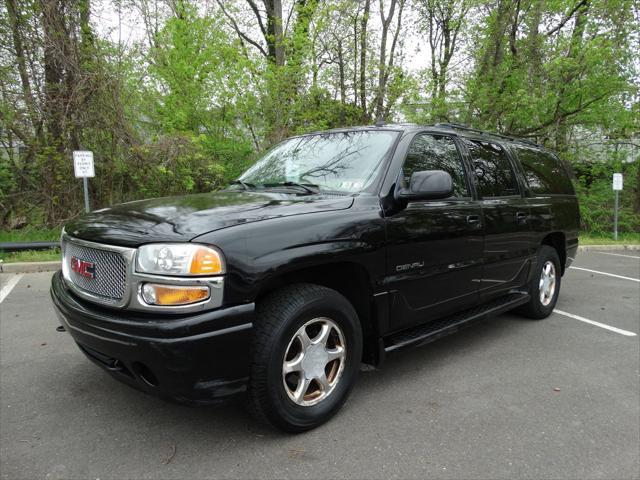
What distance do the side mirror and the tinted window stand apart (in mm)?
2044

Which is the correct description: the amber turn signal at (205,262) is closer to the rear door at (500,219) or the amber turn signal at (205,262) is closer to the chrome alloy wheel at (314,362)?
the chrome alloy wheel at (314,362)

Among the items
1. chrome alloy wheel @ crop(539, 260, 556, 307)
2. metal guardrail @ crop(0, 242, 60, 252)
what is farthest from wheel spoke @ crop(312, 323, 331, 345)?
metal guardrail @ crop(0, 242, 60, 252)

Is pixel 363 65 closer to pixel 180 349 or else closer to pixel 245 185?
pixel 245 185

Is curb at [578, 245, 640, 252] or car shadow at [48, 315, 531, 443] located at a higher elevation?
car shadow at [48, 315, 531, 443]

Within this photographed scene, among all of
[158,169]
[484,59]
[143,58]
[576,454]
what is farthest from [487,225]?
[484,59]

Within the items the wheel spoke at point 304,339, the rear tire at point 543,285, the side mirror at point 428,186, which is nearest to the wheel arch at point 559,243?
the rear tire at point 543,285

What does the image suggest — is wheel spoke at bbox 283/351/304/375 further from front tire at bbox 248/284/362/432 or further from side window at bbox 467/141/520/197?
side window at bbox 467/141/520/197

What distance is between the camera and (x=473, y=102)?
15.2 metres

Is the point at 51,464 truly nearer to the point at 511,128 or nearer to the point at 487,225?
the point at 487,225

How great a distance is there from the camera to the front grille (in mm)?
2227

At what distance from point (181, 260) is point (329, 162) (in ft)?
5.08

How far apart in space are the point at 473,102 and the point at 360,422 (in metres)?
14.7

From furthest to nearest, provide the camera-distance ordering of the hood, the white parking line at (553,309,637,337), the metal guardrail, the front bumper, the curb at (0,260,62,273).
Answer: the metal guardrail, the curb at (0,260,62,273), the white parking line at (553,309,637,337), the hood, the front bumper

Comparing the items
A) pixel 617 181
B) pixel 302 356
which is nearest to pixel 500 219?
pixel 302 356
